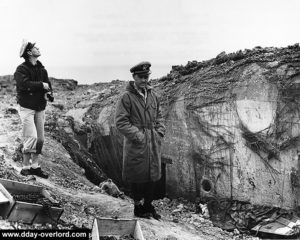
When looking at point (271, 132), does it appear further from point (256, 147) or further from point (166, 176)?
point (166, 176)

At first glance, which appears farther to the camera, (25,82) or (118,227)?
(25,82)

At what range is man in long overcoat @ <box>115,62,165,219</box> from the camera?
200 inches

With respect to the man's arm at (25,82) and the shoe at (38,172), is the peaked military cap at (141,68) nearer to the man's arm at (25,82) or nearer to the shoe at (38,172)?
the man's arm at (25,82)


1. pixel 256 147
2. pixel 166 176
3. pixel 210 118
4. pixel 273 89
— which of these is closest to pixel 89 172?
pixel 166 176

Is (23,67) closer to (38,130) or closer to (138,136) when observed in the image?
(38,130)

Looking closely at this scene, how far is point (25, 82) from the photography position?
577cm

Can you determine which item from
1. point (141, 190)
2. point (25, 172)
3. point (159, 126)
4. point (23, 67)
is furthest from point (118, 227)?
point (23, 67)

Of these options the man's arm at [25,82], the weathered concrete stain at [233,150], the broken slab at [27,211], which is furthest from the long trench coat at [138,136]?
the weathered concrete stain at [233,150]

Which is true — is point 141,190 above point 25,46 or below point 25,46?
below

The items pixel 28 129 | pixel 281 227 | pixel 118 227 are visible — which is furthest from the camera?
pixel 281 227

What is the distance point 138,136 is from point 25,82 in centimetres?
176

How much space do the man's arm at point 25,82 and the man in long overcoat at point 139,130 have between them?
1330mm

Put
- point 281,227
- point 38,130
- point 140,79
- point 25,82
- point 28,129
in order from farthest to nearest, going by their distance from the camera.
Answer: point 281,227, point 38,130, point 28,129, point 25,82, point 140,79

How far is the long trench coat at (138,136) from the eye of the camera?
199 inches
